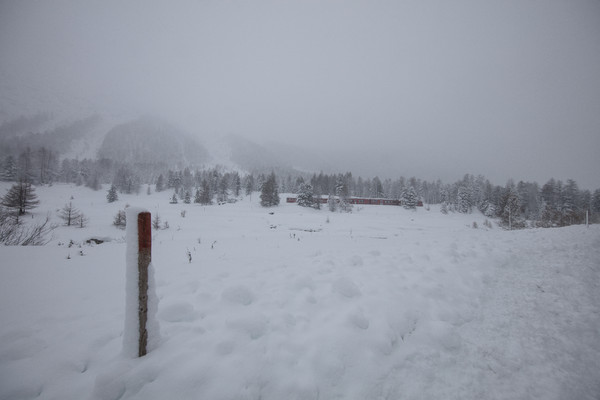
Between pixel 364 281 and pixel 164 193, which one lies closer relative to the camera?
pixel 364 281

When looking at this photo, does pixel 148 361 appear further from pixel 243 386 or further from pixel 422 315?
pixel 422 315

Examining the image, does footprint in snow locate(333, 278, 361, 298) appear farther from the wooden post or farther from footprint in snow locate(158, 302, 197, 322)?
the wooden post

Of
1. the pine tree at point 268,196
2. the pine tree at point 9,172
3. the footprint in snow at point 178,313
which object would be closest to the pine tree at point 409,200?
the pine tree at point 268,196

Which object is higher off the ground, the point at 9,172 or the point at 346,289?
the point at 9,172

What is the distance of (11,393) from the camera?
1.93 m

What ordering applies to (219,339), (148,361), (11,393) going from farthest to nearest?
(219,339), (148,361), (11,393)

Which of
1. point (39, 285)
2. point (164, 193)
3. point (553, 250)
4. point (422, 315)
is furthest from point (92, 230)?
point (164, 193)

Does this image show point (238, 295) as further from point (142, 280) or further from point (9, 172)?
point (9, 172)

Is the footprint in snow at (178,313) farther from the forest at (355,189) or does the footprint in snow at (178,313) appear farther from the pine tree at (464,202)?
the pine tree at (464,202)

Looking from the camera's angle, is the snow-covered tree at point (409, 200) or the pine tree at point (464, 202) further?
the snow-covered tree at point (409, 200)

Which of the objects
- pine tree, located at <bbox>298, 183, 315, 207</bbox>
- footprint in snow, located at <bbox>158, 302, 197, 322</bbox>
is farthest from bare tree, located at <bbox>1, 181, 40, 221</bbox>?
pine tree, located at <bbox>298, 183, 315, 207</bbox>

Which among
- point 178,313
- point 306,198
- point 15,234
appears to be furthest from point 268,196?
point 178,313

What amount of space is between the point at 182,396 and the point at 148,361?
518mm

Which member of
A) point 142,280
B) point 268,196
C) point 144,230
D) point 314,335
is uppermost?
point 268,196
